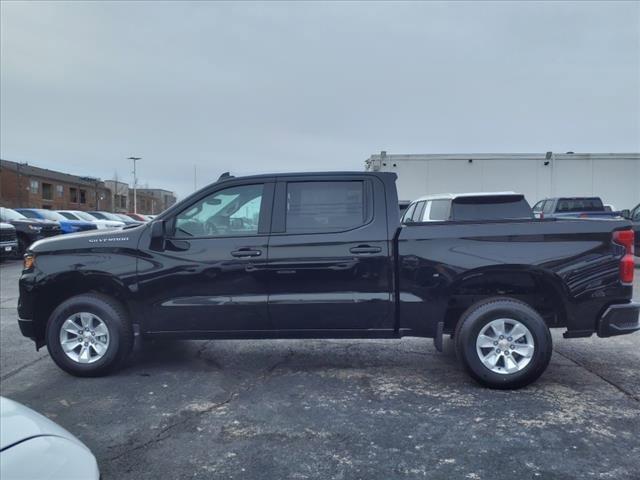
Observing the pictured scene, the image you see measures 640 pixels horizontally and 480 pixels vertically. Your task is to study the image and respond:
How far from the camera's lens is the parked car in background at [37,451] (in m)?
1.59

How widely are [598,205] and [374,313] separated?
13.3 m

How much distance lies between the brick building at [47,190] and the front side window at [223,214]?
5184cm

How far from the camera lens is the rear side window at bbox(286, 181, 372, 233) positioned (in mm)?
4684

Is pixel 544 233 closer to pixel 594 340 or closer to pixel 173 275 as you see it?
pixel 594 340

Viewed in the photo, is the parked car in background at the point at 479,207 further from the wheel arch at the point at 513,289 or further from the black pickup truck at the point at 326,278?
the black pickup truck at the point at 326,278

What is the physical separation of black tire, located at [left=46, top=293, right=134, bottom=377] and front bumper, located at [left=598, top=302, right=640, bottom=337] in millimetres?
4284

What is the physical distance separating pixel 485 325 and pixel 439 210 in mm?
4348

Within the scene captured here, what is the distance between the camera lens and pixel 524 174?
16.3 m

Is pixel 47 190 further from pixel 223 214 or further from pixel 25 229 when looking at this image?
pixel 223 214

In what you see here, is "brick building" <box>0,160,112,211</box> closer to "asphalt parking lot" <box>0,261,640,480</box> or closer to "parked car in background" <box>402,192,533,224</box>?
"parked car in background" <box>402,192,533,224</box>

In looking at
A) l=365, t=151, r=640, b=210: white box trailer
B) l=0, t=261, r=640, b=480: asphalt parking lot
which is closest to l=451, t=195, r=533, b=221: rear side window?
l=0, t=261, r=640, b=480: asphalt parking lot

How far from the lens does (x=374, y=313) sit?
4.54 m

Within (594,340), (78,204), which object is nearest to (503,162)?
(594,340)

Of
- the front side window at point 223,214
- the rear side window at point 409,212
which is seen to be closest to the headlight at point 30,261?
the front side window at point 223,214
